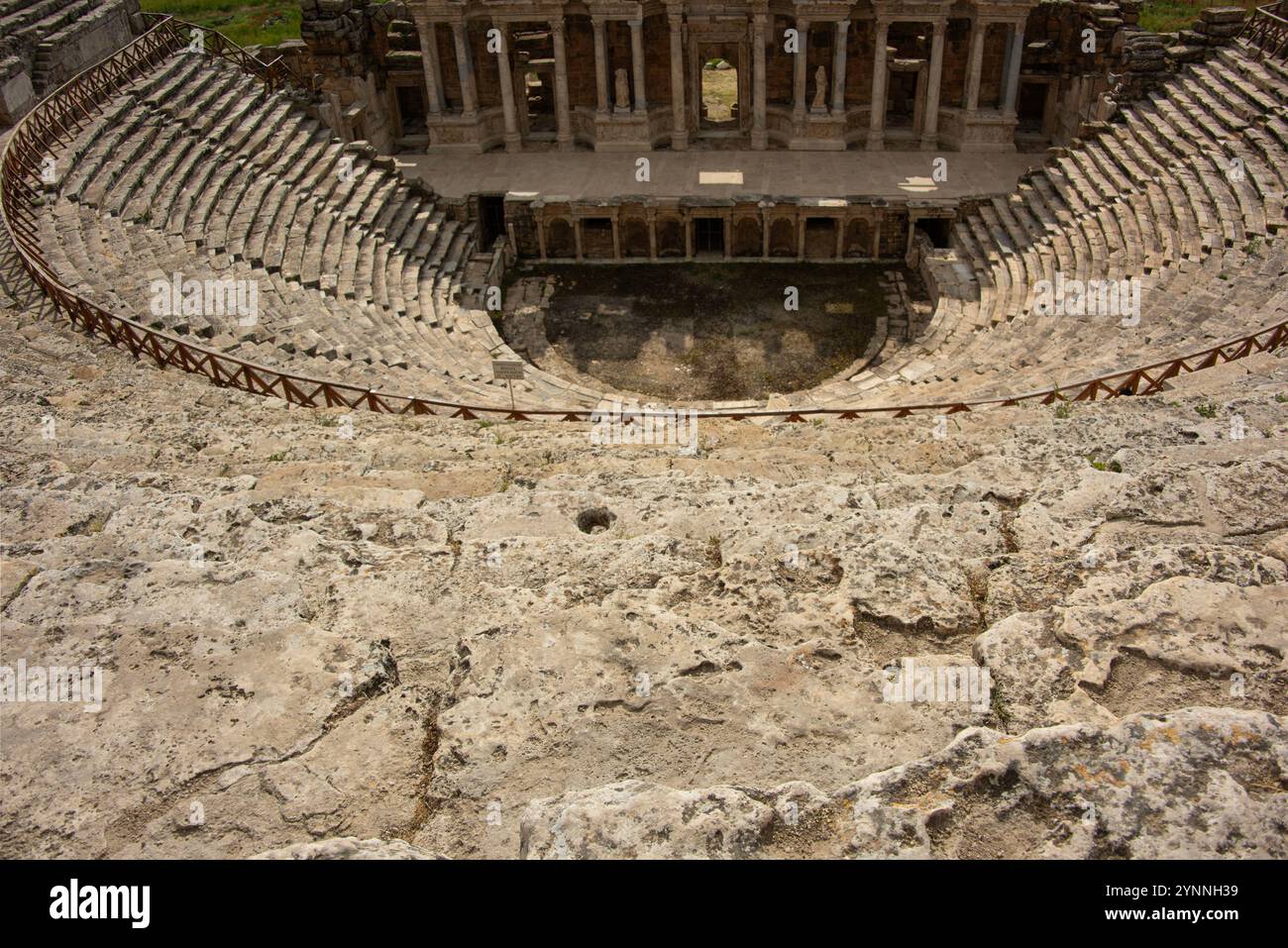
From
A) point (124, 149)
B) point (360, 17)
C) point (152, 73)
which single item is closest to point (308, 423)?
point (124, 149)

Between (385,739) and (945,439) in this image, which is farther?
(945,439)

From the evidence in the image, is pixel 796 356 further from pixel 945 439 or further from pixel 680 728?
pixel 680 728

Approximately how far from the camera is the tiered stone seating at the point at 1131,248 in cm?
1609

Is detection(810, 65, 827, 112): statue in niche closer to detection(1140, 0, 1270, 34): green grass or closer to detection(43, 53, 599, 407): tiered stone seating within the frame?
detection(43, 53, 599, 407): tiered stone seating

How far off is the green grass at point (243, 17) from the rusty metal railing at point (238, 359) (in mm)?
17416

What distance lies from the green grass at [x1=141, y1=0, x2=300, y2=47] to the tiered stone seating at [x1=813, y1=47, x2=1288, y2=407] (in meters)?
27.0

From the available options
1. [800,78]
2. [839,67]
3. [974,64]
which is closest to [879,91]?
[839,67]

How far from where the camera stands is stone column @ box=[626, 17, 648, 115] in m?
27.4

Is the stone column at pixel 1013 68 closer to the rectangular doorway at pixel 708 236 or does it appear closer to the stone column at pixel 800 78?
the stone column at pixel 800 78

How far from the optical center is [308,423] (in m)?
12.3

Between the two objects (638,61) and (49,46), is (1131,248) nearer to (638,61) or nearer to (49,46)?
(638,61)

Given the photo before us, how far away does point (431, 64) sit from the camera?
28641 mm

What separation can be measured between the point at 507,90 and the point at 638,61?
3790 millimetres

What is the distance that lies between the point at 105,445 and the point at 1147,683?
10107 mm
